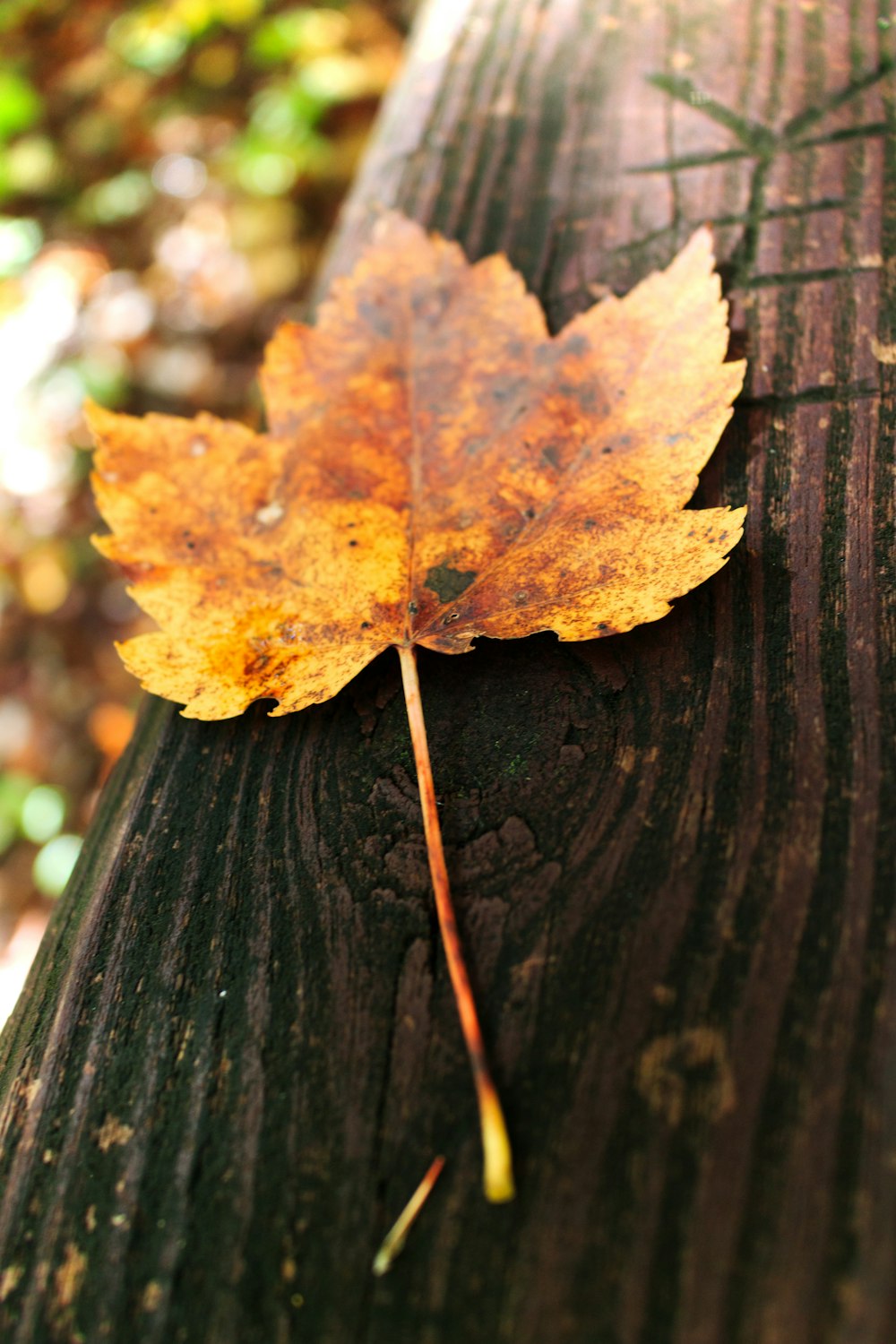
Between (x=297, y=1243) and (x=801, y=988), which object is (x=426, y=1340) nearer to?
(x=297, y=1243)

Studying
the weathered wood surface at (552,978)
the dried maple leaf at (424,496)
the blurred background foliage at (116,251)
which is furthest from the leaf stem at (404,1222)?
the blurred background foliage at (116,251)

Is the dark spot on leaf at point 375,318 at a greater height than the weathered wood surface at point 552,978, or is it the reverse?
the dark spot on leaf at point 375,318

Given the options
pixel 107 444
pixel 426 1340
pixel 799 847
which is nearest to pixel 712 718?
pixel 799 847

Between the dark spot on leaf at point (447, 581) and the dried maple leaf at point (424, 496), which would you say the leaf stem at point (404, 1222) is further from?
the dark spot on leaf at point (447, 581)

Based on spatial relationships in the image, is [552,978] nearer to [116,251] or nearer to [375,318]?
[375,318]

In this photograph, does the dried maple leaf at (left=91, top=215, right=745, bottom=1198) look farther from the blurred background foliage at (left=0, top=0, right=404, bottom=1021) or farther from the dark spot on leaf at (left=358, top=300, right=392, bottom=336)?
the blurred background foliage at (left=0, top=0, right=404, bottom=1021)

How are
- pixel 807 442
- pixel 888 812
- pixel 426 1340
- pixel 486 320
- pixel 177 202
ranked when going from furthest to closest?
pixel 177 202
pixel 486 320
pixel 807 442
pixel 888 812
pixel 426 1340

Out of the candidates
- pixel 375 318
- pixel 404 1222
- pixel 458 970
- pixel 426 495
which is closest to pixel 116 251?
pixel 375 318
